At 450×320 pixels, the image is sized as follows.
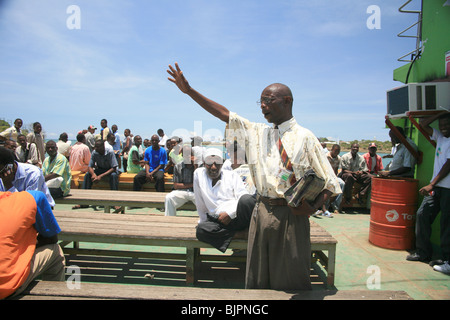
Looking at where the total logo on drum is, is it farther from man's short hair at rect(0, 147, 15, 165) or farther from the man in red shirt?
man's short hair at rect(0, 147, 15, 165)

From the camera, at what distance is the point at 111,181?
23.7ft

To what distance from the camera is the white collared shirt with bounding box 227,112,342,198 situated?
1832 millimetres

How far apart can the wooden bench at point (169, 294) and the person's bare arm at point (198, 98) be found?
1305 mm

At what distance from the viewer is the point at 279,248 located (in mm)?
1944

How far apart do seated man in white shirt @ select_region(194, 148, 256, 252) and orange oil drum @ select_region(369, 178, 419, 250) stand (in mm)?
2467

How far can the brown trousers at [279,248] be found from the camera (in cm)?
191

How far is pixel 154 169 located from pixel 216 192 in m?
4.52

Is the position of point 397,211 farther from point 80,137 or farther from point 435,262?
point 80,137

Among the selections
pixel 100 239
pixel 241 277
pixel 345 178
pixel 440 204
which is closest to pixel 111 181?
pixel 100 239

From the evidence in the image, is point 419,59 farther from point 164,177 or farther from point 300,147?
point 164,177

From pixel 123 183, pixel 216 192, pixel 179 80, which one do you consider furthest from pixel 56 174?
pixel 179 80

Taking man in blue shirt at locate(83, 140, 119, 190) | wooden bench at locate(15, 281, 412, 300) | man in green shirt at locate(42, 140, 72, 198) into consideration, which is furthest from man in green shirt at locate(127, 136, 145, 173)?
wooden bench at locate(15, 281, 412, 300)

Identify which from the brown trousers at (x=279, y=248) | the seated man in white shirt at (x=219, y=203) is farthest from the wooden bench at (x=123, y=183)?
the brown trousers at (x=279, y=248)
